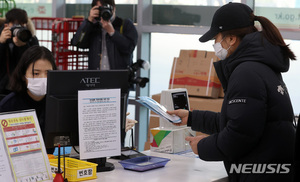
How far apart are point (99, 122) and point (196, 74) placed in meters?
2.10

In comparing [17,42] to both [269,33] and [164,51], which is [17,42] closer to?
[164,51]

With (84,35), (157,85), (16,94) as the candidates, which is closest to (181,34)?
(157,85)

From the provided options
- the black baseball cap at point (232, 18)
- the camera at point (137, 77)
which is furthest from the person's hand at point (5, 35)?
the black baseball cap at point (232, 18)

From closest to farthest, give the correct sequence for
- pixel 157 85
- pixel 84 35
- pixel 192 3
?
pixel 84 35 < pixel 192 3 < pixel 157 85

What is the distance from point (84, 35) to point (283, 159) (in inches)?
109

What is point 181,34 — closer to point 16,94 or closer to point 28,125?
point 16,94

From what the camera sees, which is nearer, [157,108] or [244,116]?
[244,116]

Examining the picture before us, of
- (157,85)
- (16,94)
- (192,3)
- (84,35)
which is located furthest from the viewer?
(157,85)

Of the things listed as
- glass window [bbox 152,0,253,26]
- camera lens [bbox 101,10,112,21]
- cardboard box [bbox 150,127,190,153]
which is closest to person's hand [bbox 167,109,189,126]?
cardboard box [bbox 150,127,190,153]

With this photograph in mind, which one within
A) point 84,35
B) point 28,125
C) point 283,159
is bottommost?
point 283,159

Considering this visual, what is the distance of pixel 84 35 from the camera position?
4578mm

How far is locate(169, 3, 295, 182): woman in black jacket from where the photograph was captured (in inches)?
83.0

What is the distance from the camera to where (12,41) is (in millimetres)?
4637

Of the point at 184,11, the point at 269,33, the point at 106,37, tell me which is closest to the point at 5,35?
the point at 106,37
